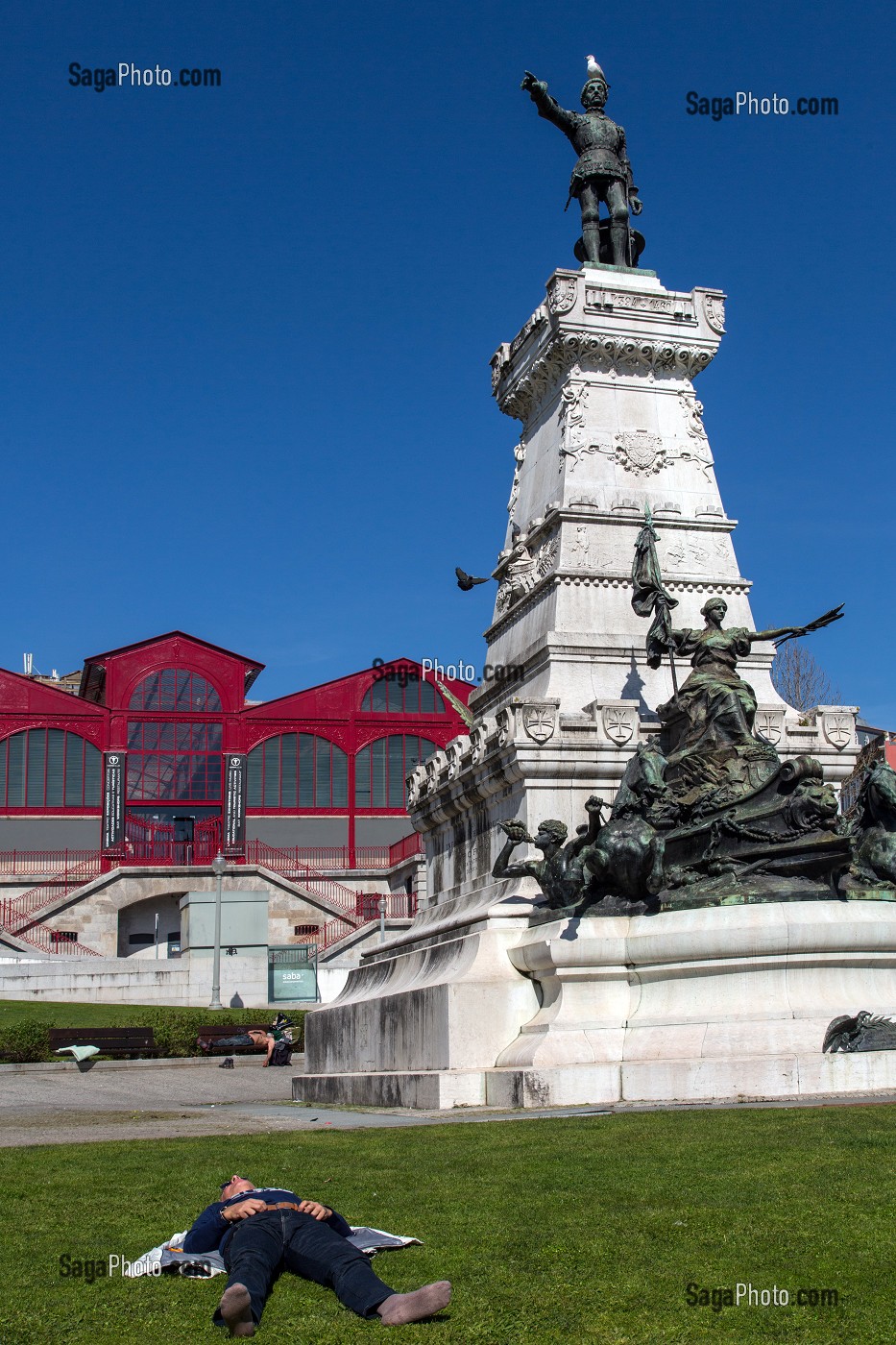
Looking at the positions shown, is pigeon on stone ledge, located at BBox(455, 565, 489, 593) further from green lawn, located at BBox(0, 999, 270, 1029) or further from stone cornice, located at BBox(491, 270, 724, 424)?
green lawn, located at BBox(0, 999, 270, 1029)

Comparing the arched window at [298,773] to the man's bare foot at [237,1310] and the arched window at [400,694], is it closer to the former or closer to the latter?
the arched window at [400,694]

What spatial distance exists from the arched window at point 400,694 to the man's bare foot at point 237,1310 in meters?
61.0

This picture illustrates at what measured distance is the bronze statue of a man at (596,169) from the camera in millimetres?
27062

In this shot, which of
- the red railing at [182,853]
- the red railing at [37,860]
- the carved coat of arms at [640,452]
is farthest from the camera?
the red railing at [182,853]

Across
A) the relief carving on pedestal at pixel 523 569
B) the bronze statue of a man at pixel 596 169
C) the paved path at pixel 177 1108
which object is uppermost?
the bronze statue of a man at pixel 596 169

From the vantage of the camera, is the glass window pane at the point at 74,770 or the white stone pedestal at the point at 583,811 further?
the glass window pane at the point at 74,770

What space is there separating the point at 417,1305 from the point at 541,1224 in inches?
77.6

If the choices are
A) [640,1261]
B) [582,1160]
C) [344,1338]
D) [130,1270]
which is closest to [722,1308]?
[640,1261]

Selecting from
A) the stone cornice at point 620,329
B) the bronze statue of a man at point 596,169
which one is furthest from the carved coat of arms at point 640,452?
the bronze statue of a man at point 596,169

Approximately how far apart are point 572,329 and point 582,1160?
704 inches

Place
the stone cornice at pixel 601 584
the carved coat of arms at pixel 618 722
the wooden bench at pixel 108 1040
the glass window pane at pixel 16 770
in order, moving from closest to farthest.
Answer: the carved coat of arms at pixel 618 722
the stone cornice at pixel 601 584
the wooden bench at pixel 108 1040
the glass window pane at pixel 16 770

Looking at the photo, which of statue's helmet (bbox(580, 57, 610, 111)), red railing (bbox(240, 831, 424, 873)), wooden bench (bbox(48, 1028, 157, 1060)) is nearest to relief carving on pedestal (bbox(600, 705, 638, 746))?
statue's helmet (bbox(580, 57, 610, 111))

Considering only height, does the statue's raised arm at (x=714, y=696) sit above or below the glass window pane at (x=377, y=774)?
below

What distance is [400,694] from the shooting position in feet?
221
